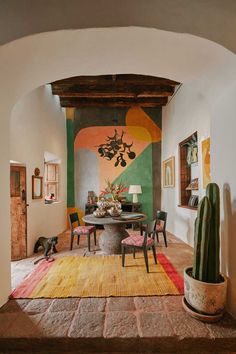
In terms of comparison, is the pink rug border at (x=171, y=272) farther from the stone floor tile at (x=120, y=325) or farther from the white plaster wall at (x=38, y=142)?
the white plaster wall at (x=38, y=142)

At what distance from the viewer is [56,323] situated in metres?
1.75

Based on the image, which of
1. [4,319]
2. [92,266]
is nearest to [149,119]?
[92,266]

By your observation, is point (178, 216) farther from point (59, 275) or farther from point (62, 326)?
point (62, 326)

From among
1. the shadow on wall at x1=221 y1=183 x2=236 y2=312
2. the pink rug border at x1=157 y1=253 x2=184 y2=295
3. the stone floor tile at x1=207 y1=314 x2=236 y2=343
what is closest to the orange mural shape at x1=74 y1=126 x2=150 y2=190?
the pink rug border at x1=157 y1=253 x2=184 y2=295

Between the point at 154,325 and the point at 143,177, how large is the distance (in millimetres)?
4974

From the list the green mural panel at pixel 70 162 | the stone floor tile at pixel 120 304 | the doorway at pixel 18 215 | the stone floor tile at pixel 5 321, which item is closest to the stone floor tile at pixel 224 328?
the stone floor tile at pixel 120 304

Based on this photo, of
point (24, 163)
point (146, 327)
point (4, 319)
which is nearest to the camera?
point (146, 327)

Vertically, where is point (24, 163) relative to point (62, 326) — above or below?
above

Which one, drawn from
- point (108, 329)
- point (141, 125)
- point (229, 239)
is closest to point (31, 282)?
point (108, 329)

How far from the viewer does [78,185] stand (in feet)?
21.1

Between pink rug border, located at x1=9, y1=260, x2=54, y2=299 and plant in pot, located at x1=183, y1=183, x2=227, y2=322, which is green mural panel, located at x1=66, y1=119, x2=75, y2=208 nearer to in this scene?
pink rug border, located at x1=9, y1=260, x2=54, y2=299

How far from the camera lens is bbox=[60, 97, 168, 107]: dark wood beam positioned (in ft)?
19.4

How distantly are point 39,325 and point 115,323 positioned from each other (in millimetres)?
641

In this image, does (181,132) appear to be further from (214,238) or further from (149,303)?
(149,303)
